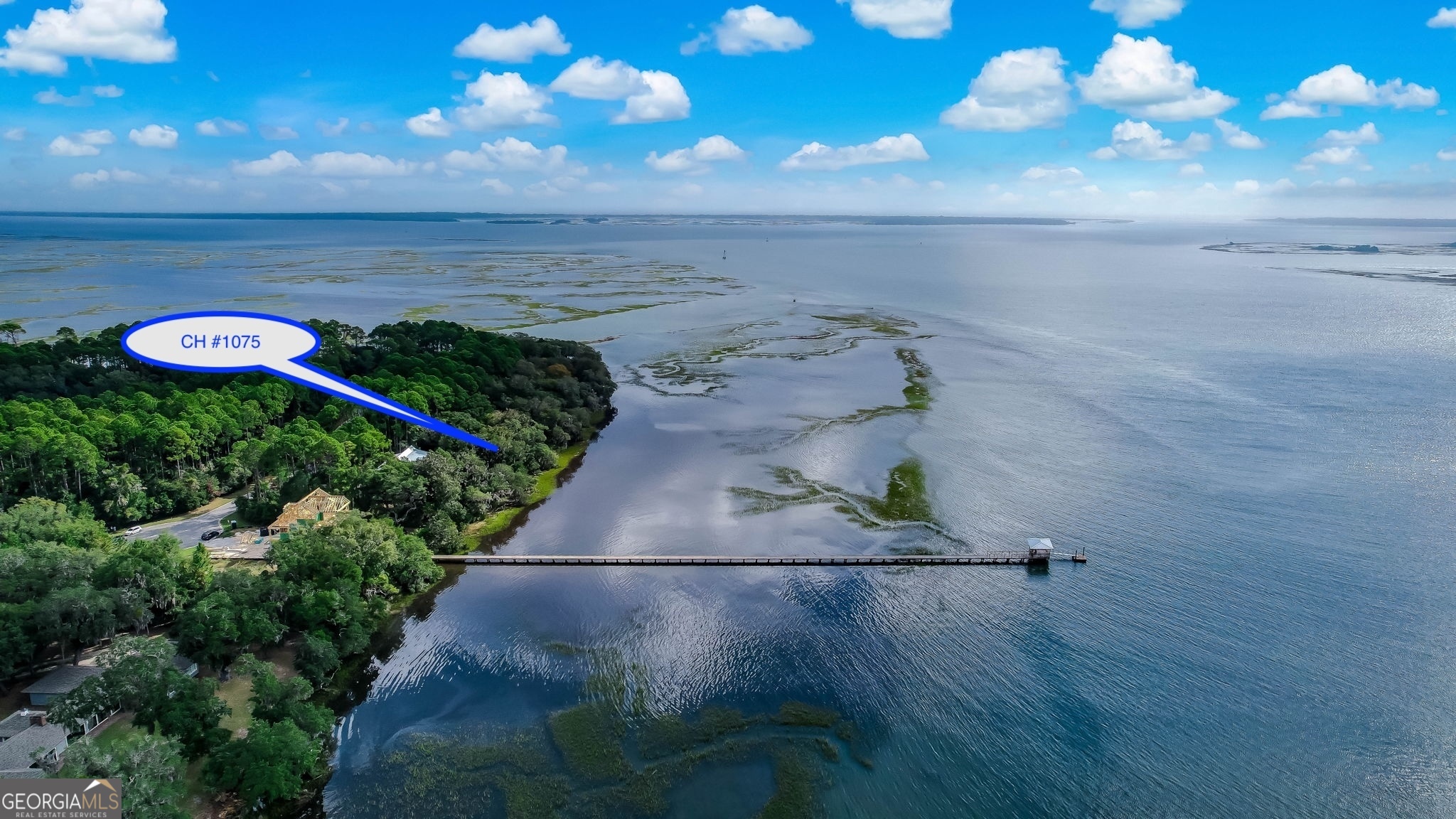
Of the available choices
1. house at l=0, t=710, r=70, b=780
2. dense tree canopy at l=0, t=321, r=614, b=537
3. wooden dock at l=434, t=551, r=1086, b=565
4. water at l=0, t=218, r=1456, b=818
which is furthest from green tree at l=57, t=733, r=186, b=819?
dense tree canopy at l=0, t=321, r=614, b=537

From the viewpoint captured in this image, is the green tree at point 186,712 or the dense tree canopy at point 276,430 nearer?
the green tree at point 186,712

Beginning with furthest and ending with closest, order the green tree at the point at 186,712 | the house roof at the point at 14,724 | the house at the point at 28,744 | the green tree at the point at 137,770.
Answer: the house roof at the point at 14,724
the green tree at the point at 186,712
the house at the point at 28,744
the green tree at the point at 137,770

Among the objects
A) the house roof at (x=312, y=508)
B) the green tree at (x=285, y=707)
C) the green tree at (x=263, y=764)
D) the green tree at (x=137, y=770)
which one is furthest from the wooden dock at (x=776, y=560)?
the green tree at (x=137, y=770)

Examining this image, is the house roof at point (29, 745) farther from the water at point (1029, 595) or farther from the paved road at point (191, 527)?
the paved road at point (191, 527)

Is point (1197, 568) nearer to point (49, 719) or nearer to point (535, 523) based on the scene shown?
point (535, 523)

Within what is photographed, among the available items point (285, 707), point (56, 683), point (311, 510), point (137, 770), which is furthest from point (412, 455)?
point (137, 770)

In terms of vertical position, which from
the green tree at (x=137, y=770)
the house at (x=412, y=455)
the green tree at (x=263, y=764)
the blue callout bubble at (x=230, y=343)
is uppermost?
the blue callout bubble at (x=230, y=343)

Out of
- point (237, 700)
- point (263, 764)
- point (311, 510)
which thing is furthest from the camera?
point (311, 510)

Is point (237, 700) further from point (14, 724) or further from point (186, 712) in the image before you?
point (14, 724)
